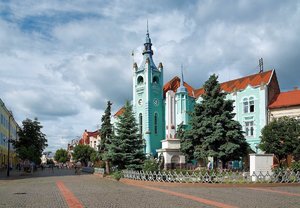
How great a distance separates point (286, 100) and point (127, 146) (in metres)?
24.4

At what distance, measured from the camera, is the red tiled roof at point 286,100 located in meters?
47.2

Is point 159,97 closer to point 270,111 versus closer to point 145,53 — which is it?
point 145,53

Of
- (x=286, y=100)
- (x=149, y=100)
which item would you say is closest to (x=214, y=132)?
(x=286, y=100)

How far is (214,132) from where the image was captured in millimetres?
30859

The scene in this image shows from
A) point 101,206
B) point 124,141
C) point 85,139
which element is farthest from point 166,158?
point 85,139

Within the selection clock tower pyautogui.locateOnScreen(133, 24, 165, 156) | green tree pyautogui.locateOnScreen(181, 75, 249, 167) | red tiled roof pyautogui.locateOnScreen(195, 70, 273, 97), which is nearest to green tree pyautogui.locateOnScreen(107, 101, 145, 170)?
green tree pyautogui.locateOnScreen(181, 75, 249, 167)

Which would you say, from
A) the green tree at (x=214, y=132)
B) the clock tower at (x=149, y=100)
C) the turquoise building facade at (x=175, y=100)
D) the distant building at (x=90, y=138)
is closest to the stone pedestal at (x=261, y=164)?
the green tree at (x=214, y=132)

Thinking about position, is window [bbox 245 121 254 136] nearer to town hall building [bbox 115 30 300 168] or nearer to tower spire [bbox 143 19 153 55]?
town hall building [bbox 115 30 300 168]

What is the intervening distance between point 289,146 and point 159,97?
2998 cm

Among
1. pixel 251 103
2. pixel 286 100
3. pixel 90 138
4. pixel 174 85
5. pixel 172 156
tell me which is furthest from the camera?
pixel 90 138

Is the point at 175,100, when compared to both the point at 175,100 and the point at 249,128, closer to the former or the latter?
the point at 175,100

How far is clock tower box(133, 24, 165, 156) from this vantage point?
202 ft

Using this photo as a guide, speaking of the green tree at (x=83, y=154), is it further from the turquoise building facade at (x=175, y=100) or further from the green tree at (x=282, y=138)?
the green tree at (x=282, y=138)

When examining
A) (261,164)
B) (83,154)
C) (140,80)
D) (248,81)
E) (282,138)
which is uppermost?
(140,80)
